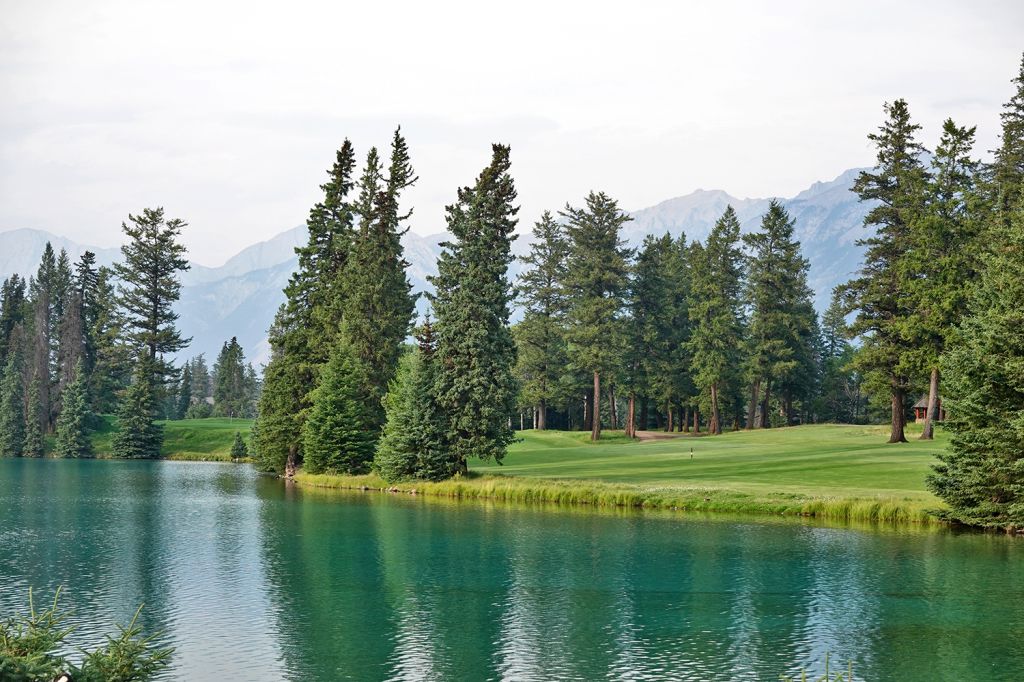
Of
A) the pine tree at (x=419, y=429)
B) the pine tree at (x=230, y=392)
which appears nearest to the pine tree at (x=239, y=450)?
the pine tree at (x=230, y=392)

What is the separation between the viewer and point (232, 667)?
961 inches

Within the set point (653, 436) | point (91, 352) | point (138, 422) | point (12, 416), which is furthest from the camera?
point (91, 352)

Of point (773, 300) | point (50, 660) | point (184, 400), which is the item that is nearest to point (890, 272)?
point (773, 300)

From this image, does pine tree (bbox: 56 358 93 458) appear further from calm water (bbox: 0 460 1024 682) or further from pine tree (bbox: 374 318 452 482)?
calm water (bbox: 0 460 1024 682)

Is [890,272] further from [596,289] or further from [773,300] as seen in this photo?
[596,289]

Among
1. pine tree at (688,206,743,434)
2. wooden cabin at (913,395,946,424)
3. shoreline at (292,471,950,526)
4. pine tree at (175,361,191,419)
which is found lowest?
shoreline at (292,471,950,526)

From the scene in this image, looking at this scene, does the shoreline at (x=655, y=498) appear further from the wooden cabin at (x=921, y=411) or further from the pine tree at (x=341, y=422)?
the wooden cabin at (x=921, y=411)

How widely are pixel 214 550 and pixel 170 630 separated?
47.3 feet

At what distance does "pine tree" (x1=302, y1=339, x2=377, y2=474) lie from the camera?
241 ft

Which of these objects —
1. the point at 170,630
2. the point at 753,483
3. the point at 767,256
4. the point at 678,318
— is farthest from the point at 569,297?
the point at 170,630

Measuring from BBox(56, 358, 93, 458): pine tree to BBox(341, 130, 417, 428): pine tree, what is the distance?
50390 mm

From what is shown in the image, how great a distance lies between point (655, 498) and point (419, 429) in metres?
17.1

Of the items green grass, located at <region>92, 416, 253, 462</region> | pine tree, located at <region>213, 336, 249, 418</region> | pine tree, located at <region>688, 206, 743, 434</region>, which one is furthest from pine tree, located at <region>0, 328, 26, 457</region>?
pine tree, located at <region>688, 206, 743, 434</region>

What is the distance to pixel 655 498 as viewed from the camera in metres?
55.5
